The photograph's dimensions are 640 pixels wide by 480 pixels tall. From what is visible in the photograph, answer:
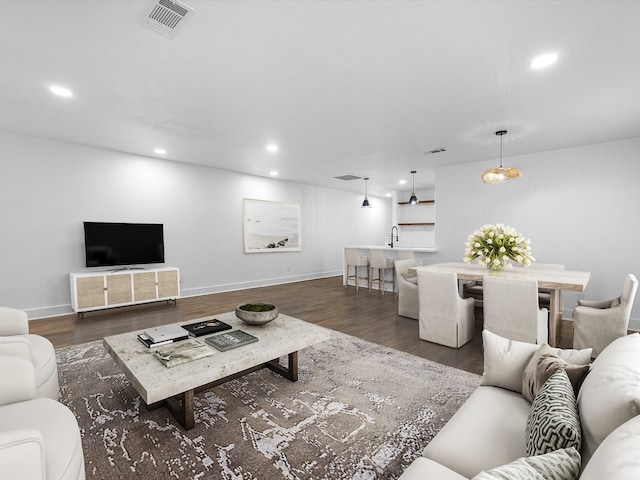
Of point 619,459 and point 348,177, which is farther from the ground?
point 348,177

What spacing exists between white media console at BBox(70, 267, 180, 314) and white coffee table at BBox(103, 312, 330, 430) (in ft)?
9.48

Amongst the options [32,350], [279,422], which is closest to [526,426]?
[279,422]

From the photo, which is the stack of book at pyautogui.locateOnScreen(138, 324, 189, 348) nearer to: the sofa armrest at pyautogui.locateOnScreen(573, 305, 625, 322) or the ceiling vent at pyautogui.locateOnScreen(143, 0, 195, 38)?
the ceiling vent at pyautogui.locateOnScreen(143, 0, 195, 38)

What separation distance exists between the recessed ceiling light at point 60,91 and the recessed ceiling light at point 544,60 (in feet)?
13.7

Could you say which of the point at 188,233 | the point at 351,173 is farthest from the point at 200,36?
the point at 351,173

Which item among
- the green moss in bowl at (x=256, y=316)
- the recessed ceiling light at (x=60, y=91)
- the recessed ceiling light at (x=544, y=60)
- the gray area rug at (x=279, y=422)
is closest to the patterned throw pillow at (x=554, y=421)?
the gray area rug at (x=279, y=422)

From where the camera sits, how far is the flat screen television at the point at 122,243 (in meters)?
4.83

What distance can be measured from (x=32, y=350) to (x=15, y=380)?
655 mm

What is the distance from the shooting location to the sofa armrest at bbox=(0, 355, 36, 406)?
1.45 metres

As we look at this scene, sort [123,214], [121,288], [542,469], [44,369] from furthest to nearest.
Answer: [123,214] → [121,288] → [44,369] → [542,469]

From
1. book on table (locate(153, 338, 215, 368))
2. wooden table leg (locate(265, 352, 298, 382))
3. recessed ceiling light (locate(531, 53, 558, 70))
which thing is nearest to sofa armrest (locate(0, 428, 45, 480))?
book on table (locate(153, 338, 215, 368))

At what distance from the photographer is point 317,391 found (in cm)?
243

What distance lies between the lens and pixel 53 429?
1.25 metres

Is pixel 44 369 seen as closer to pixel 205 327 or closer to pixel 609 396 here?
pixel 205 327
